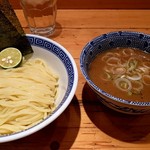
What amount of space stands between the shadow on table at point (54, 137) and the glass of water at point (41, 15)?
66 cm

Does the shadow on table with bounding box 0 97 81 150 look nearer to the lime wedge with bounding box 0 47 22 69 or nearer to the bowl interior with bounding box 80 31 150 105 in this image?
the bowl interior with bounding box 80 31 150 105

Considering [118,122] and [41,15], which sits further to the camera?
[41,15]

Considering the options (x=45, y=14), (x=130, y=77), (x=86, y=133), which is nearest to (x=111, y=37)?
(x=130, y=77)

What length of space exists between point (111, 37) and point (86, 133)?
17.3 inches

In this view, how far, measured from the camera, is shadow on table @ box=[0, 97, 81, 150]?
1.01 meters

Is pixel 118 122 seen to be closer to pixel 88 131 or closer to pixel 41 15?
pixel 88 131

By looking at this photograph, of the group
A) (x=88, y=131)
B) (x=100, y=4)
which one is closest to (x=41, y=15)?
(x=100, y=4)

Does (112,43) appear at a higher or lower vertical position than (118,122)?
higher

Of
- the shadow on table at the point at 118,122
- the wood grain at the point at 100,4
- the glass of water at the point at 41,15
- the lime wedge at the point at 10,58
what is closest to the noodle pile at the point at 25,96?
the lime wedge at the point at 10,58

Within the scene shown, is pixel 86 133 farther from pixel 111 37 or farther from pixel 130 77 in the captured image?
pixel 111 37

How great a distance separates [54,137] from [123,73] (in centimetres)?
39

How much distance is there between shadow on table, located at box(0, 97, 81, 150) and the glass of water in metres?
0.66

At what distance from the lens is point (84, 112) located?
1.14 metres

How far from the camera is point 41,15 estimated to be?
1595 millimetres
